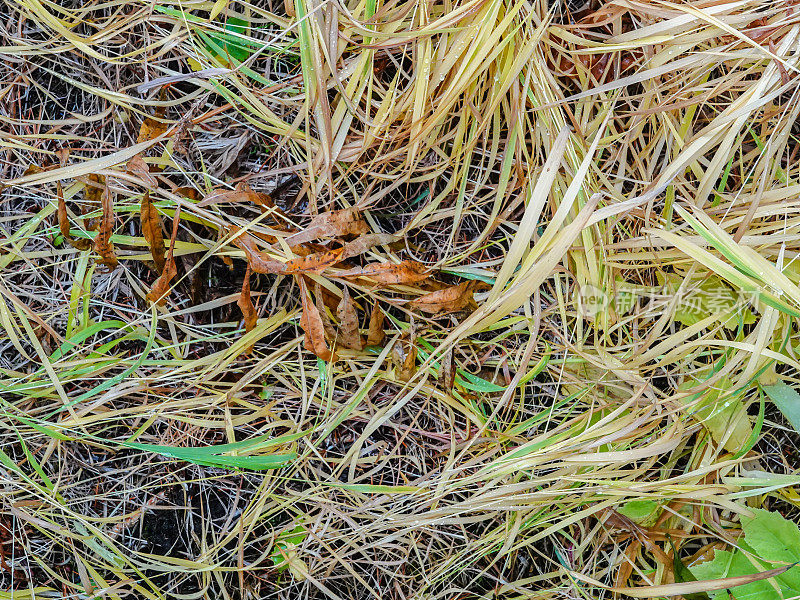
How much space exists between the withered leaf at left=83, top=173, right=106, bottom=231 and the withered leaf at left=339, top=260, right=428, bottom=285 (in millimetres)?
573

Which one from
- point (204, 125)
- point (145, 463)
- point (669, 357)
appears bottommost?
point (145, 463)

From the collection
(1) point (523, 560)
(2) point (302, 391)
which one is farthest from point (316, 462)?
(1) point (523, 560)

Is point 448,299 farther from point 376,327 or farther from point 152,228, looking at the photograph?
point 152,228

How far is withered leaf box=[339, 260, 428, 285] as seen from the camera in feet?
3.86

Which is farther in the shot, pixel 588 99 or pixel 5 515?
pixel 5 515

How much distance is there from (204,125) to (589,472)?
1122 millimetres

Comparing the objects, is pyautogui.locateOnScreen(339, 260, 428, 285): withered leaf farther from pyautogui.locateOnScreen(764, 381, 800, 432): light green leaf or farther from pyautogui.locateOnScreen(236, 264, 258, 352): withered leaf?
pyautogui.locateOnScreen(764, 381, 800, 432): light green leaf

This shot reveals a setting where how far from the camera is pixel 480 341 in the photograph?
1.27m

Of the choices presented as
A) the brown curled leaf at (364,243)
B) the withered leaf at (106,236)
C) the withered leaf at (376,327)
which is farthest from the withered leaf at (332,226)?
the withered leaf at (106,236)

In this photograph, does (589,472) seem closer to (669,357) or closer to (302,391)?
(669,357)

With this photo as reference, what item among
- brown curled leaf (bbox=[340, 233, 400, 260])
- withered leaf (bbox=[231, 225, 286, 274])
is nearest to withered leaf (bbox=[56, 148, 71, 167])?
withered leaf (bbox=[231, 225, 286, 274])

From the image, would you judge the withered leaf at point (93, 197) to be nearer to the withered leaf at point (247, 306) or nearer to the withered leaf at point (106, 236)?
the withered leaf at point (106, 236)

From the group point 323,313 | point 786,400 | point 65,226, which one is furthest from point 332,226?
point 786,400

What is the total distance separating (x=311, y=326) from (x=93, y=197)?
581mm
